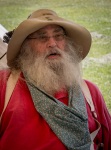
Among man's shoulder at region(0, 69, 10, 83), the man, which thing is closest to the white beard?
the man

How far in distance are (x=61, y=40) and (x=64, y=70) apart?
0.19m

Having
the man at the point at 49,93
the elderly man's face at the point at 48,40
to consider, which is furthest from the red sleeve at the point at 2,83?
the elderly man's face at the point at 48,40

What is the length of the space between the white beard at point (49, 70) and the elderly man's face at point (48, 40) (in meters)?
0.02

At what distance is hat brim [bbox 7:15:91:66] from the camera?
1399 mm

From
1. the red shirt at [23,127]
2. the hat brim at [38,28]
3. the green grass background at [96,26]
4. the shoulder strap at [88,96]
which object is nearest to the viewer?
the red shirt at [23,127]

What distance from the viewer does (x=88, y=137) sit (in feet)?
4.48

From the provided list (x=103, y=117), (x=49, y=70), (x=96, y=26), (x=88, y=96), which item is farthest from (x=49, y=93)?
(x=96, y=26)

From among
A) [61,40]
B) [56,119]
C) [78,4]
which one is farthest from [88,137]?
[78,4]

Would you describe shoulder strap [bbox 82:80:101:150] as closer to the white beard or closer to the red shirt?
the white beard

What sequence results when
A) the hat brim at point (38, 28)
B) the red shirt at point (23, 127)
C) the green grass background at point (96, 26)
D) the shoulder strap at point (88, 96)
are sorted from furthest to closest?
1. the green grass background at point (96, 26)
2. the shoulder strap at point (88, 96)
3. the hat brim at point (38, 28)
4. the red shirt at point (23, 127)

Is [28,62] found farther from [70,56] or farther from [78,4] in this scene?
[78,4]

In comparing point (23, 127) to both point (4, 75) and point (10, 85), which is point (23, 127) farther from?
point (4, 75)

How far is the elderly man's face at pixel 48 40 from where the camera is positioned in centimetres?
144

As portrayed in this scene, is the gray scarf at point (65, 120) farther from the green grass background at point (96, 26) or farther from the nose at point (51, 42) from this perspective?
the green grass background at point (96, 26)
